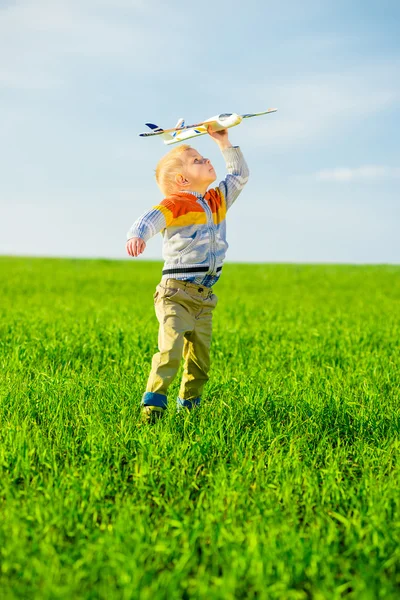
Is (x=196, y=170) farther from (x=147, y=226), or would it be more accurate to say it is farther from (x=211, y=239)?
(x=147, y=226)

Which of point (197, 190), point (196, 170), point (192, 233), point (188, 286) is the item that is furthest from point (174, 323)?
point (196, 170)

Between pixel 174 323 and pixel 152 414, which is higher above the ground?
pixel 174 323

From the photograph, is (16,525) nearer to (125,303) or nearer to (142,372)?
(142,372)

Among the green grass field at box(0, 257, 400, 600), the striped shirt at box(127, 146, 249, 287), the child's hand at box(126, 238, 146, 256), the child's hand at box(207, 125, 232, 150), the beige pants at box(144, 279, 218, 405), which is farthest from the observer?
the child's hand at box(207, 125, 232, 150)

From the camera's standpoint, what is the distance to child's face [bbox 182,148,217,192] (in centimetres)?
475

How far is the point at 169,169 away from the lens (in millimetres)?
4816

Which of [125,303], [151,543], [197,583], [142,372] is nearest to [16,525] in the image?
[151,543]

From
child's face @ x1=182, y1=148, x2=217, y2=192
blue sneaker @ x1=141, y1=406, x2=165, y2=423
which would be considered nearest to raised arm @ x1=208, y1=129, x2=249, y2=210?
child's face @ x1=182, y1=148, x2=217, y2=192

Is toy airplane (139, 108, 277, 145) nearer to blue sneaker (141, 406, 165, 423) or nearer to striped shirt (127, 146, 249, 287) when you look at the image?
striped shirt (127, 146, 249, 287)

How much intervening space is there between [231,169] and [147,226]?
1.10 metres

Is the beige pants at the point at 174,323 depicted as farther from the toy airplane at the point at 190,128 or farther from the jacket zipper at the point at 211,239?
the toy airplane at the point at 190,128

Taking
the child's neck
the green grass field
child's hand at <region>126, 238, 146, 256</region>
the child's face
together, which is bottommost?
the green grass field

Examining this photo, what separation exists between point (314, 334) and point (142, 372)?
3.27m

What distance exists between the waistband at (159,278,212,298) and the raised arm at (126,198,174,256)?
438 mm
